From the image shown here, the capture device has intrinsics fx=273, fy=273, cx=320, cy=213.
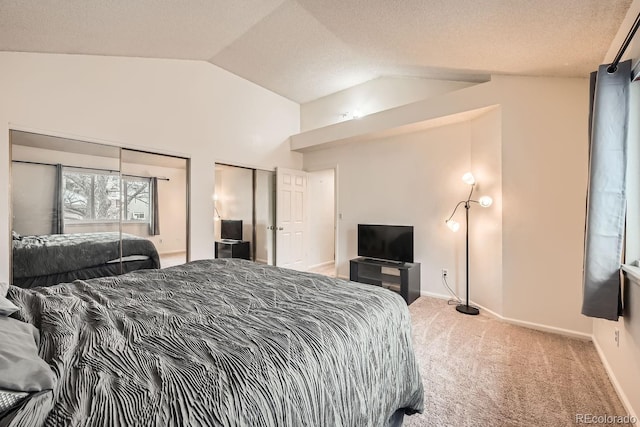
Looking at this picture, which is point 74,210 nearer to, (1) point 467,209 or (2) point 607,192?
(1) point 467,209

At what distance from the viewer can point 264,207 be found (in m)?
5.02

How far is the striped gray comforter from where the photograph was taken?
72cm

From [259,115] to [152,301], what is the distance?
3775mm

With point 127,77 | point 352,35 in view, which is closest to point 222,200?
point 127,77

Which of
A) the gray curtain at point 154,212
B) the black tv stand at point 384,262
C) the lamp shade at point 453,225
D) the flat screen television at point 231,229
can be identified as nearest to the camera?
the lamp shade at point 453,225

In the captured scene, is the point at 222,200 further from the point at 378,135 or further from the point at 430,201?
the point at 430,201

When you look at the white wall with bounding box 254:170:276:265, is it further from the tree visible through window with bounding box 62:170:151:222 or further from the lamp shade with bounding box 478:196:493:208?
the lamp shade with bounding box 478:196:493:208

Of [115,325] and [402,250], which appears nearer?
[115,325]

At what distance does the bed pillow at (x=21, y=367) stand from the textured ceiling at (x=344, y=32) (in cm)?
247

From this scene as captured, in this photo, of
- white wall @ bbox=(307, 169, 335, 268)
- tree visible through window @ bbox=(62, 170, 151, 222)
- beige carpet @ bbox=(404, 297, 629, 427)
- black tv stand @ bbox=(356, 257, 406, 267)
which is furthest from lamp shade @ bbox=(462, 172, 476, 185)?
tree visible through window @ bbox=(62, 170, 151, 222)

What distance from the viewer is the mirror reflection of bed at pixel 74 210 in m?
2.62

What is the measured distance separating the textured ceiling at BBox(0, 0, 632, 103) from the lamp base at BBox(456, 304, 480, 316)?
2.59 m

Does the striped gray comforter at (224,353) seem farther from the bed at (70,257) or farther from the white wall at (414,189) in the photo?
the white wall at (414,189)

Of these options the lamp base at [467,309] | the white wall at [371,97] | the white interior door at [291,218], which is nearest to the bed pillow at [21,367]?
the lamp base at [467,309]
